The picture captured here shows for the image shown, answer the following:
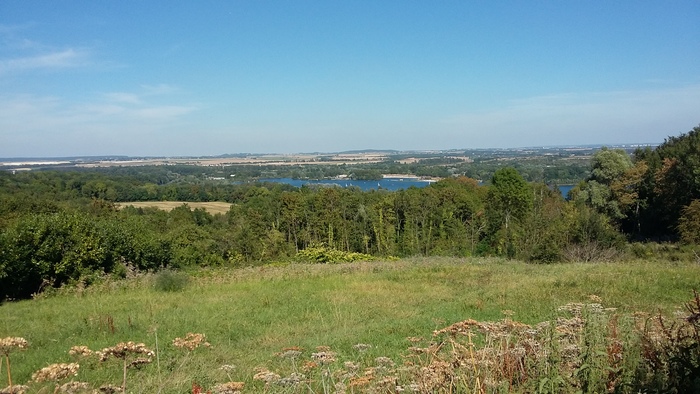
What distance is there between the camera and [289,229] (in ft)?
180

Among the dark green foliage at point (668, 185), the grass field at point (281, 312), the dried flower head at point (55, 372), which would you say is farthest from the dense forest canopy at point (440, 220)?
the dried flower head at point (55, 372)

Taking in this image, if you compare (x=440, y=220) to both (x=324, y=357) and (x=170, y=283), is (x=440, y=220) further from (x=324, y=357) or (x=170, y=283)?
(x=324, y=357)

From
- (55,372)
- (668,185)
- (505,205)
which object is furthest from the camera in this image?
(505,205)

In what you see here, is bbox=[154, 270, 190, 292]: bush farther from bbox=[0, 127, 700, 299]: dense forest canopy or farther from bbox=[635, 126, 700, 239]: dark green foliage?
bbox=[635, 126, 700, 239]: dark green foliage

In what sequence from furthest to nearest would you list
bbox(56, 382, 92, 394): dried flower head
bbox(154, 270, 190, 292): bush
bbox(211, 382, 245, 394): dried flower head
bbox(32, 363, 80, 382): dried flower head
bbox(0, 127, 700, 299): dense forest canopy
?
bbox(0, 127, 700, 299): dense forest canopy, bbox(154, 270, 190, 292): bush, bbox(211, 382, 245, 394): dried flower head, bbox(32, 363, 80, 382): dried flower head, bbox(56, 382, 92, 394): dried flower head

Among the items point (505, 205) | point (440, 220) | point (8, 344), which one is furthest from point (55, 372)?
point (505, 205)

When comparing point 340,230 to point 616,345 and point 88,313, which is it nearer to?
point 88,313

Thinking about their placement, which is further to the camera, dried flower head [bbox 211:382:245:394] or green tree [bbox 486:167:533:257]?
green tree [bbox 486:167:533:257]

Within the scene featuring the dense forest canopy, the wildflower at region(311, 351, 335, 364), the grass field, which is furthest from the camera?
the dense forest canopy

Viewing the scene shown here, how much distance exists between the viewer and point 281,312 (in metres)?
11.8

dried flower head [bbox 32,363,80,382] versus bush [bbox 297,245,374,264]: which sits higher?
dried flower head [bbox 32,363,80,382]

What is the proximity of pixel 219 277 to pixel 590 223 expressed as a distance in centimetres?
2414

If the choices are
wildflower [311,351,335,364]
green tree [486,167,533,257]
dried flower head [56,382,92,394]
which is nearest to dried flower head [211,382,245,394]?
wildflower [311,351,335,364]

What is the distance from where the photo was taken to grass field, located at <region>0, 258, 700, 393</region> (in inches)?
283
